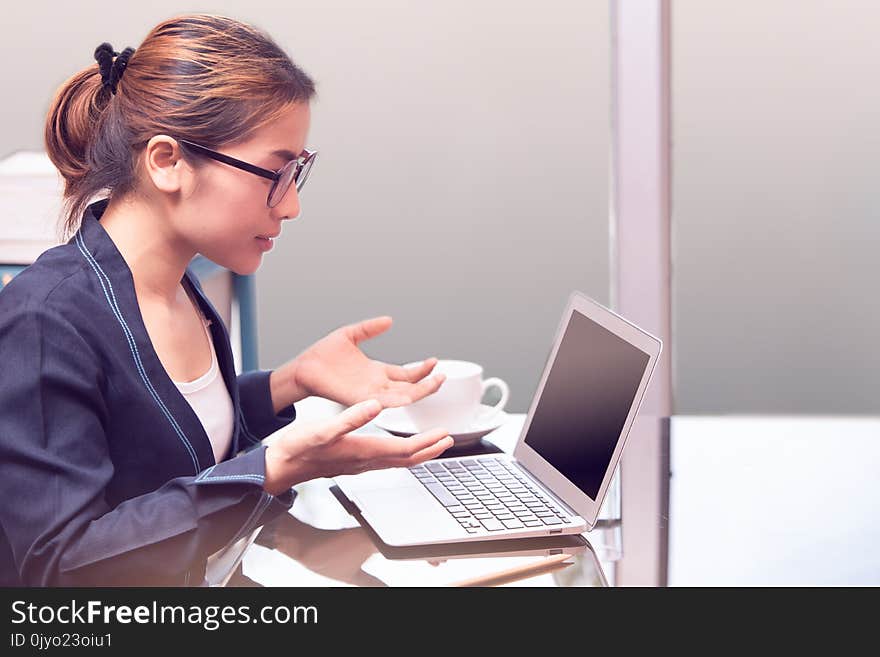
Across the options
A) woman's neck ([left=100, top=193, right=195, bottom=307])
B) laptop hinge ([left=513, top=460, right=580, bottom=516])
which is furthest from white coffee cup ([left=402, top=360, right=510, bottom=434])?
woman's neck ([left=100, top=193, right=195, bottom=307])

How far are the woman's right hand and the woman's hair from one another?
324 millimetres

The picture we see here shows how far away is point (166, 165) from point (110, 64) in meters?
0.15

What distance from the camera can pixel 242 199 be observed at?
104 centimetres

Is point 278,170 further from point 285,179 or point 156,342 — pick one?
point 156,342

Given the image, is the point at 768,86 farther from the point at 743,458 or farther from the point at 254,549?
the point at 254,549

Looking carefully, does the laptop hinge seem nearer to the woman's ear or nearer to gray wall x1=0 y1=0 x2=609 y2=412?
the woman's ear

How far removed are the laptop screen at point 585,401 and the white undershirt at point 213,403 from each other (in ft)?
1.16

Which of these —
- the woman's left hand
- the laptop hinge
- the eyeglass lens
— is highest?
the eyeglass lens

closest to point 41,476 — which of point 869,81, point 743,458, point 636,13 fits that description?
point 743,458

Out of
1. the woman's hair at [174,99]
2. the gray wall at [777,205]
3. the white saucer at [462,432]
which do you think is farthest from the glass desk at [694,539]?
the gray wall at [777,205]

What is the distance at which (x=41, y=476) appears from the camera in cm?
86

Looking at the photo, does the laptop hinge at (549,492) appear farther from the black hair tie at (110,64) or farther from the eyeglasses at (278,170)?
the black hair tie at (110,64)

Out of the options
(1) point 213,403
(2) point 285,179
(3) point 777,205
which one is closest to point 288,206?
(2) point 285,179

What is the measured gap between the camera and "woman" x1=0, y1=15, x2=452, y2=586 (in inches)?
34.1
